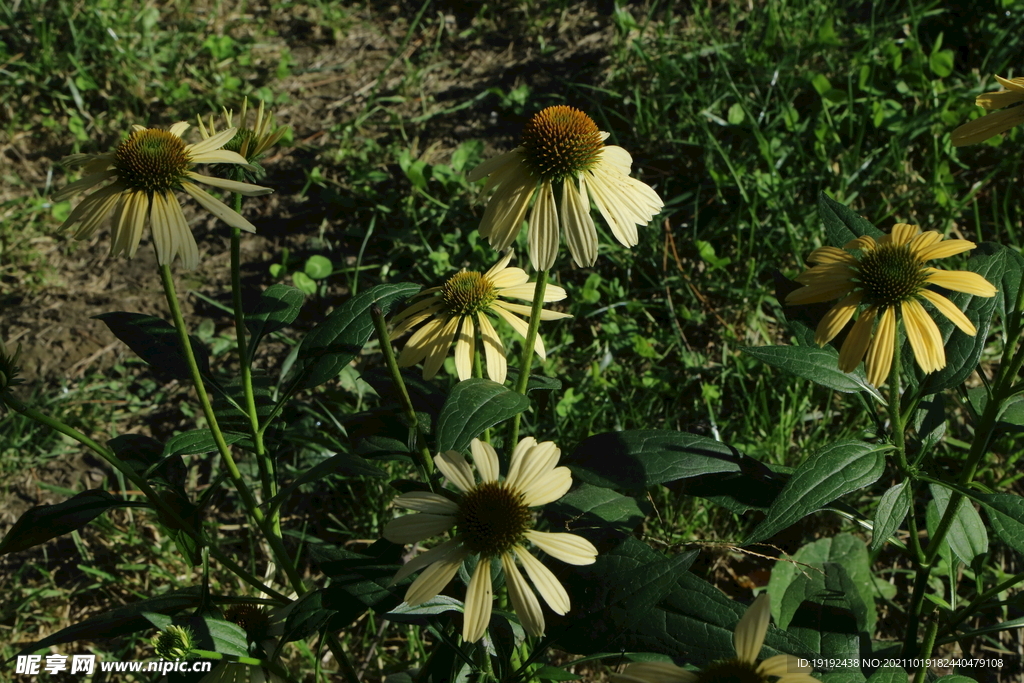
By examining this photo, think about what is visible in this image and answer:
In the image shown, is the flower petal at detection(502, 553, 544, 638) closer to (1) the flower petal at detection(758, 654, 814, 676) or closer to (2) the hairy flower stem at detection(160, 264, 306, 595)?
(1) the flower petal at detection(758, 654, 814, 676)

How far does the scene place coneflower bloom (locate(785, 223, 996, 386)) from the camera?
126 centimetres

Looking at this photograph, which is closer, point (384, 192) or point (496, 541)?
point (496, 541)

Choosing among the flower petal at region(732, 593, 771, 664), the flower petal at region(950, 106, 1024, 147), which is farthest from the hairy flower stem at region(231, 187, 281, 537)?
the flower petal at region(950, 106, 1024, 147)

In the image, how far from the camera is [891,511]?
132cm

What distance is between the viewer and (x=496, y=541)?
122 centimetres

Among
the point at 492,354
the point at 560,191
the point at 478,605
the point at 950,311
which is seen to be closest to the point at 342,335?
the point at 492,354

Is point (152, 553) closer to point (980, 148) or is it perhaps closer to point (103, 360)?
point (103, 360)

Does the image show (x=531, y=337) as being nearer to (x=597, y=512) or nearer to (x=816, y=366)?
(x=597, y=512)

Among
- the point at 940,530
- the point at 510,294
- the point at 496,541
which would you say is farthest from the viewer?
the point at 510,294

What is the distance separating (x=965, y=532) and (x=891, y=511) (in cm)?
32

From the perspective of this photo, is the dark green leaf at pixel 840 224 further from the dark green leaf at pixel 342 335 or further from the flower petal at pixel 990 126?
the dark green leaf at pixel 342 335

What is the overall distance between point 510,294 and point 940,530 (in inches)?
36.2

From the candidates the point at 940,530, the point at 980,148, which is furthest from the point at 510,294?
the point at 980,148

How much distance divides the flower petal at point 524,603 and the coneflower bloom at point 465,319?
41cm
